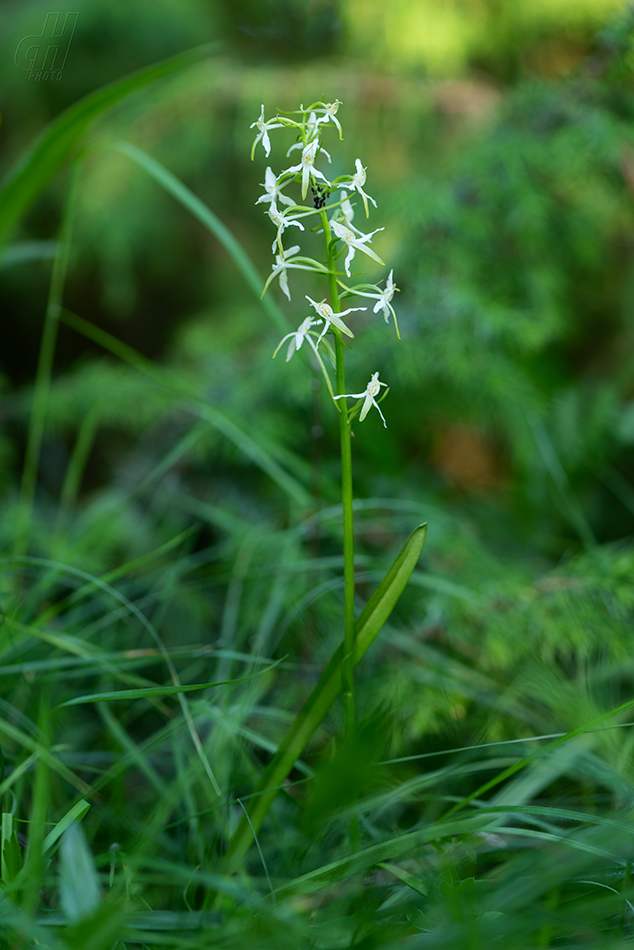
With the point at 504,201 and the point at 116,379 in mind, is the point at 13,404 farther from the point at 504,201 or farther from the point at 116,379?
the point at 504,201

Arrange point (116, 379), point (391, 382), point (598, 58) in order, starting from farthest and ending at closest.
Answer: point (116, 379) < point (598, 58) < point (391, 382)

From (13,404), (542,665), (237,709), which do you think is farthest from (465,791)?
(13,404)

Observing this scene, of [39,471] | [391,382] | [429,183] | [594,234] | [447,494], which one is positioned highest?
[429,183]

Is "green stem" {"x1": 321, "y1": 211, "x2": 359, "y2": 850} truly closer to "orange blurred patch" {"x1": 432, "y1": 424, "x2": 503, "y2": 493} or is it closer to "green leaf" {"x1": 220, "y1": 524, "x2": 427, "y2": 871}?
"green leaf" {"x1": 220, "y1": 524, "x2": 427, "y2": 871}

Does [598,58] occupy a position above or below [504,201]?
above

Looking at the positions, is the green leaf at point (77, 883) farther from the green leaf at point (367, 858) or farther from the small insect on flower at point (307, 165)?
the small insect on flower at point (307, 165)

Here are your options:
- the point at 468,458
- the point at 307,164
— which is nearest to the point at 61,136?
the point at 307,164

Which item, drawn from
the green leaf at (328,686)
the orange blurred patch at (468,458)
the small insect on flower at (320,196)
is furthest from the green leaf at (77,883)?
the orange blurred patch at (468,458)

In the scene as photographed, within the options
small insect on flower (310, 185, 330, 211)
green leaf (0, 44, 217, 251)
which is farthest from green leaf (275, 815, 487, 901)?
green leaf (0, 44, 217, 251)
